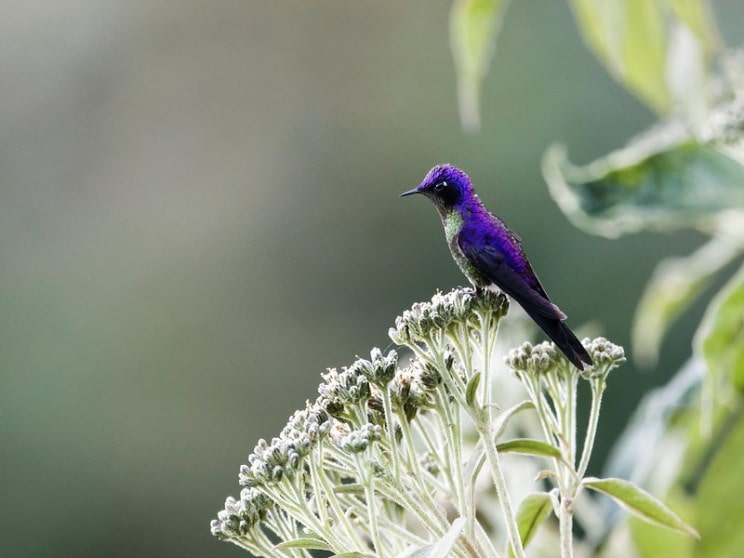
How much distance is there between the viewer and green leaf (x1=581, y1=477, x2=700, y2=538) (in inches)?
47.3

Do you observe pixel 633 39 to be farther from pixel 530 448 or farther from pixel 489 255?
pixel 530 448

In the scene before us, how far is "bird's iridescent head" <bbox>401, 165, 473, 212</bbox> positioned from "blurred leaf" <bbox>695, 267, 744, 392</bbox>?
0.42 metres

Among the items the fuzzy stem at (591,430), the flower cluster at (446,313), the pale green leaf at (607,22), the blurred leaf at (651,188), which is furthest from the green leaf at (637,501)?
the pale green leaf at (607,22)

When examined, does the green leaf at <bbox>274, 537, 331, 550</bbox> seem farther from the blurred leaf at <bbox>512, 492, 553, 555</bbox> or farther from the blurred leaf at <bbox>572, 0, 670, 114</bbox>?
the blurred leaf at <bbox>572, 0, 670, 114</bbox>

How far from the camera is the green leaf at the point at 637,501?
1200 millimetres

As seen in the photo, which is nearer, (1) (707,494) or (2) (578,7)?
(1) (707,494)

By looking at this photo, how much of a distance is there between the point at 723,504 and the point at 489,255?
59 cm

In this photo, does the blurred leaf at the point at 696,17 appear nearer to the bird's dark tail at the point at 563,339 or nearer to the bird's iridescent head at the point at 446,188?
the bird's iridescent head at the point at 446,188

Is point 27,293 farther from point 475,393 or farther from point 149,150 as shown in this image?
point 475,393

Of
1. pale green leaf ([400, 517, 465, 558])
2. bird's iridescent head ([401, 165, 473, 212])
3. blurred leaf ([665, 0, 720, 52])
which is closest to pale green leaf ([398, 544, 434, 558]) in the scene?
pale green leaf ([400, 517, 465, 558])

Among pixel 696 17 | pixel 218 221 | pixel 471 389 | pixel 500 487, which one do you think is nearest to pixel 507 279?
pixel 471 389

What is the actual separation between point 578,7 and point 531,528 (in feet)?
3.60

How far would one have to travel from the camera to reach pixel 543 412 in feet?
4.19

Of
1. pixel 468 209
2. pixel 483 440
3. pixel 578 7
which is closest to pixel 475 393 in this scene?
pixel 483 440
